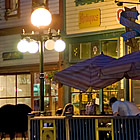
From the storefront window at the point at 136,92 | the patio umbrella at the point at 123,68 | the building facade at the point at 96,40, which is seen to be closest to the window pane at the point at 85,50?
the building facade at the point at 96,40

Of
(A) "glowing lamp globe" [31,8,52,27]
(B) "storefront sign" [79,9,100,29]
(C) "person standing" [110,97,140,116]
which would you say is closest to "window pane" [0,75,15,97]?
(B) "storefront sign" [79,9,100,29]

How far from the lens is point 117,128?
8820 millimetres

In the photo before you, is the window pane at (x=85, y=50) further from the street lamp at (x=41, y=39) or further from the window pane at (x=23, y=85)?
the street lamp at (x=41, y=39)

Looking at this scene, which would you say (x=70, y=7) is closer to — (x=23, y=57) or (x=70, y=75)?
(x=23, y=57)

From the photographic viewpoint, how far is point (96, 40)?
16375mm

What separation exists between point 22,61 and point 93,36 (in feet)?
12.8

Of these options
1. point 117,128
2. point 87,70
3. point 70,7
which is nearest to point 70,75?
point 87,70

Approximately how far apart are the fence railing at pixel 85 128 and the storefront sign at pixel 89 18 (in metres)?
7.19

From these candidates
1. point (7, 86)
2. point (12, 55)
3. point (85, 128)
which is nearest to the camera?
point (85, 128)

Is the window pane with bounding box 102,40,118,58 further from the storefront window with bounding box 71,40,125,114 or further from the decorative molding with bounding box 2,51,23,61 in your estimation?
the decorative molding with bounding box 2,51,23,61

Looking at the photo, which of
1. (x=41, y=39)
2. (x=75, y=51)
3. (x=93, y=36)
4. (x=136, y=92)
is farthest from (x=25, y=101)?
(x=41, y=39)

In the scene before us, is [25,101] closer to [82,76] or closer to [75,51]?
[75,51]

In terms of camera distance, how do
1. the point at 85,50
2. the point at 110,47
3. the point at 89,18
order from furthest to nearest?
the point at 85,50 < the point at 89,18 < the point at 110,47

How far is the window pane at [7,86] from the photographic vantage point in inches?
757
